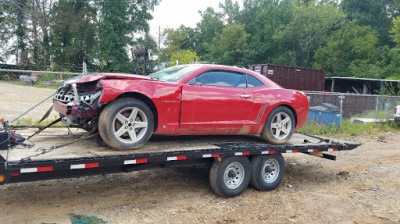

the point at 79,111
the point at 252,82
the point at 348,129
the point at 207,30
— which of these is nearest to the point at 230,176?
the point at 252,82

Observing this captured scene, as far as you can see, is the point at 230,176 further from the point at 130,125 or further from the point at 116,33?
the point at 116,33

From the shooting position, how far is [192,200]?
16.7 ft

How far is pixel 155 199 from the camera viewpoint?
5.06 m

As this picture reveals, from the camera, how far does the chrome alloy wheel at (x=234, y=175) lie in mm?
5219

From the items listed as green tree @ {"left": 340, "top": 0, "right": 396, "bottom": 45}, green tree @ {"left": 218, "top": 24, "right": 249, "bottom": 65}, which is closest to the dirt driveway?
green tree @ {"left": 218, "top": 24, "right": 249, "bottom": 65}

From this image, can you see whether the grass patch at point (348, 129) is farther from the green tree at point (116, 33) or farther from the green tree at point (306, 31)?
the green tree at point (306, 31)

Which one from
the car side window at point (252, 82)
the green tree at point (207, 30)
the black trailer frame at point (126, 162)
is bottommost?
the black trailer frame at point (126, 162)

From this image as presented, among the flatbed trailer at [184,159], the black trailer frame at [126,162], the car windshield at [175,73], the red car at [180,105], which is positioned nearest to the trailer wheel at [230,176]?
the flatbed trailer at [184,159]

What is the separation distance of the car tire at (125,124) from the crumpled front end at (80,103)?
0.58ft

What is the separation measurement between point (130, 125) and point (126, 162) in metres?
0.51

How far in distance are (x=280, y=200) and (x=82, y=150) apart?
3.24m

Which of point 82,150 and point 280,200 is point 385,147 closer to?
point 280,200

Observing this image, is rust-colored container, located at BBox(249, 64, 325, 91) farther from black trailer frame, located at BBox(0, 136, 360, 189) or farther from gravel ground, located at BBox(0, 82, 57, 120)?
black trailer frame, located at BBox(0, 136, 360, 189)

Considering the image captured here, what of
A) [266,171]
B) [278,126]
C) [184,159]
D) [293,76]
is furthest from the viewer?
[293,76]
